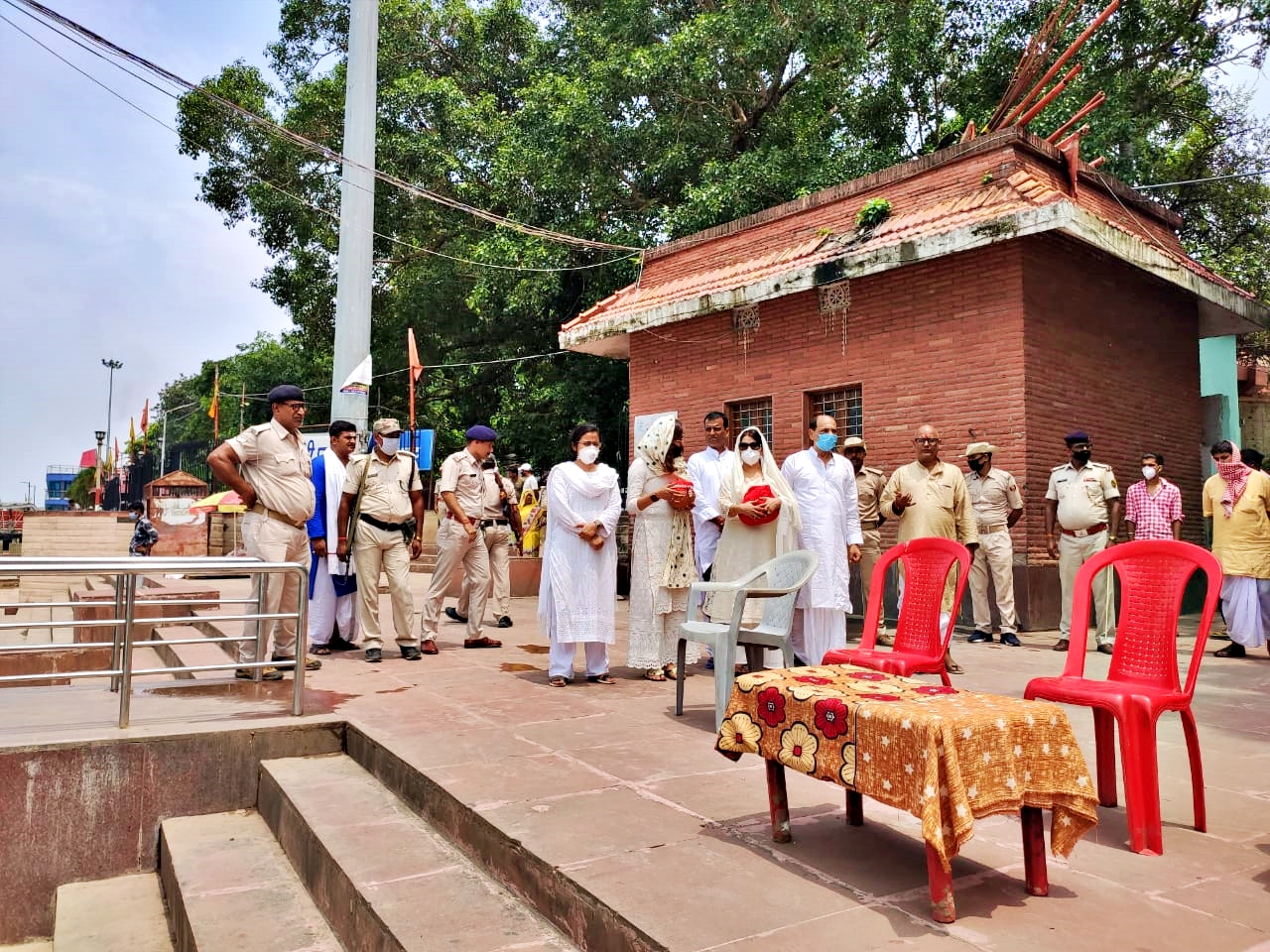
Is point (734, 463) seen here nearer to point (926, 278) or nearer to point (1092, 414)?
point (926, 278)

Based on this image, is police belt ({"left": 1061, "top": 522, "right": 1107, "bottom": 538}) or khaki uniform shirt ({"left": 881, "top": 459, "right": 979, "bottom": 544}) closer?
khaki uniform shirt ({"left": 881, "top": 459, "right": 979, "bottom": 544})

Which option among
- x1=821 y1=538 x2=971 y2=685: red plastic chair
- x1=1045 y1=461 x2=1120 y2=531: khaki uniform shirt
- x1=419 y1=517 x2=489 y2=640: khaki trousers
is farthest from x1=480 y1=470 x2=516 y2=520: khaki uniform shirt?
x1=1045 y1=461 x2=1120 y2=531: khaki uniform shirt

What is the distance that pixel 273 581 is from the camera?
587cm

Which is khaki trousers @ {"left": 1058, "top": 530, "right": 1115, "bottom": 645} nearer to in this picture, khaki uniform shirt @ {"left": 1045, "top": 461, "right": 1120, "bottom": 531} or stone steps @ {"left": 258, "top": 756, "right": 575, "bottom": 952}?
khaki uniform shirt @ {"left": 1045, "top": 461, "right": 1120, "bottom": 531}

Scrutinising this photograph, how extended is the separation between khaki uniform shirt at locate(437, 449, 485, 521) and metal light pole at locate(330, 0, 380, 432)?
2.83 m

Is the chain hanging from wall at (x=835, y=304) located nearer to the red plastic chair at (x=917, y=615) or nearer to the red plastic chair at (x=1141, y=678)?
the red plastic chair at (x=917, y=615)

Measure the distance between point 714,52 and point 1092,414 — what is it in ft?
33.8

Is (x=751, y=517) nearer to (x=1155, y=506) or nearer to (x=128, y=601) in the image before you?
(x=128, y=601)

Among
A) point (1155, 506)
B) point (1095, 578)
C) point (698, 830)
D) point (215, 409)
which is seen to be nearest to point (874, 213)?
point (1155, 506)

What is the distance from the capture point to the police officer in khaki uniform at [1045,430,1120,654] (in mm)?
8078

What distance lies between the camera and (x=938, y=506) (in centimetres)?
769

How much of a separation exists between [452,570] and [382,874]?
4941 millimetres

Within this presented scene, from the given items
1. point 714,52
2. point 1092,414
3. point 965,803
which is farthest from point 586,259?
point 965,803

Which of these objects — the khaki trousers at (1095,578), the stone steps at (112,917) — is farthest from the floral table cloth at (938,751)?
the khaki trousers at (1095,578)
